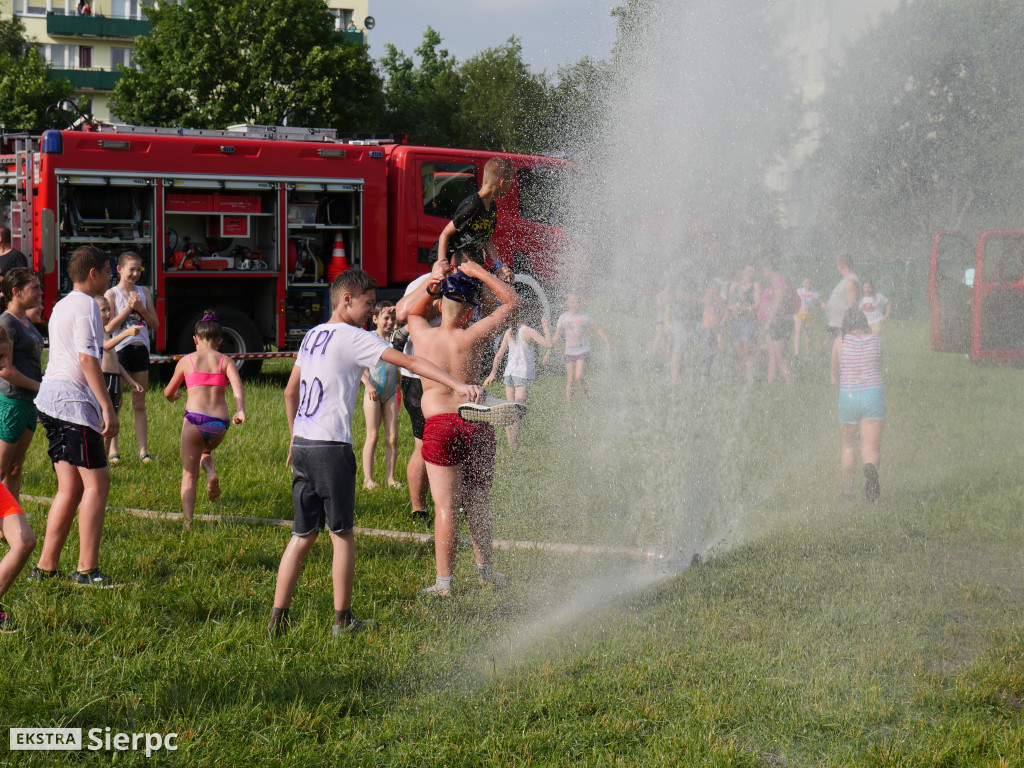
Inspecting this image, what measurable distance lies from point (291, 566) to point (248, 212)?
9.61 meters

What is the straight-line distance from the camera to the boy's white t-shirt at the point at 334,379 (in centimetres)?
469

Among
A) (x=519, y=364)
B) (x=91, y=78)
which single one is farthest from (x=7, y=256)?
(x=91, y=78)

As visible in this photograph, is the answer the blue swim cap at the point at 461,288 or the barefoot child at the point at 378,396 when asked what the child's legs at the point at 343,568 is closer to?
the blue swim cap at the point at 461,288

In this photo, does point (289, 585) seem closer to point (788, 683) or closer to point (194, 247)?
point (788, 683)

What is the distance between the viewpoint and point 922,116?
34.8 feet

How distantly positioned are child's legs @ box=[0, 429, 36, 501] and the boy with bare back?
2.75 metres

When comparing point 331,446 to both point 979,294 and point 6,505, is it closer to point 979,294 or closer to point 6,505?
point 6,505

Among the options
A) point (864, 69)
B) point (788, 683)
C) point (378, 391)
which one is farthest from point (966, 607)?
point (864, 69)

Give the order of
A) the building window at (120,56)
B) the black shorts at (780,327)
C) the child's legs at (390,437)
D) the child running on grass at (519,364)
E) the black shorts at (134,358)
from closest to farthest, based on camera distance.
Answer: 1. the child's legs at (390,437)
2. the black shorts at (134,358)
3. the child running on grass at (519,364)
4. the black shorts at (780,327)
5. the building window at (120,56)

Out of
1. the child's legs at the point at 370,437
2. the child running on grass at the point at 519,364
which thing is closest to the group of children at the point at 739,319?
the child running on grass at the point at 519,364

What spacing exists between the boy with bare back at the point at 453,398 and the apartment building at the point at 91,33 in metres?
58.3

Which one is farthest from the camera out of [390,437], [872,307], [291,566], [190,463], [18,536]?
[872,307]

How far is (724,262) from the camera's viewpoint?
8430mm

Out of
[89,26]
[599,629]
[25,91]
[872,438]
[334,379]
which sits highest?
[89,26]
